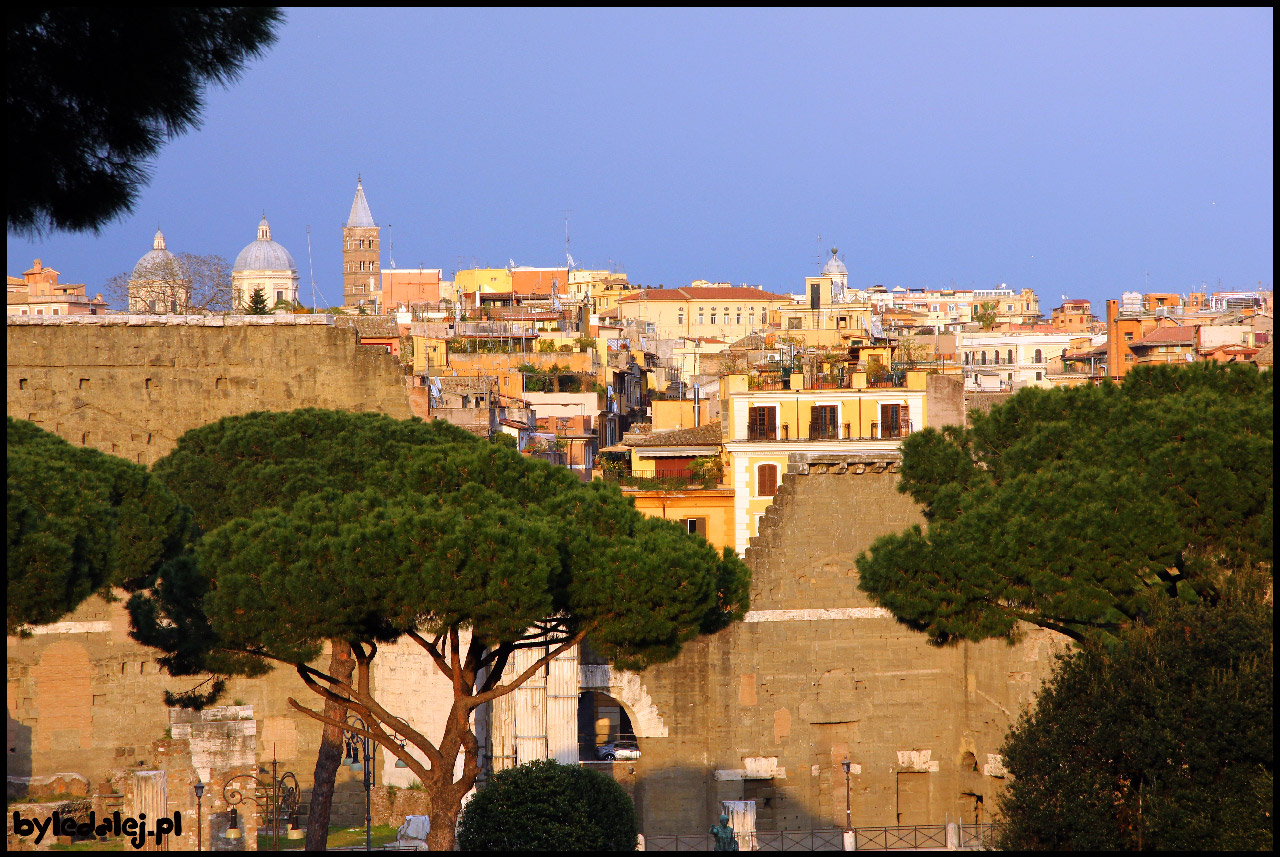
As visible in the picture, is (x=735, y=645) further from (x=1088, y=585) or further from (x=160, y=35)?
(x=160, y=35)

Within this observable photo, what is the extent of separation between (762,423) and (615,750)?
247 inches

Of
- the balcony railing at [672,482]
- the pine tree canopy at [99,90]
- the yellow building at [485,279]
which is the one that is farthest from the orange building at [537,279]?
the pine tree canopy at [99,90]

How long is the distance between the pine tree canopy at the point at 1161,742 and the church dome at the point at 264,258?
4172 inches

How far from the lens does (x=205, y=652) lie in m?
16.5

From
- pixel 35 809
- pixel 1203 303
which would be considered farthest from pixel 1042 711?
pixel 1203 303

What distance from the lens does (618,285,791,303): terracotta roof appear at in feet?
303

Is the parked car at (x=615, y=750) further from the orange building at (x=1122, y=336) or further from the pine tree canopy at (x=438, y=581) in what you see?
the orange building at (x=1122, y=336)

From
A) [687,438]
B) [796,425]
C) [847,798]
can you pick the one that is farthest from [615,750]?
[847,798]

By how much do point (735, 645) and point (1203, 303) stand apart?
5905cm

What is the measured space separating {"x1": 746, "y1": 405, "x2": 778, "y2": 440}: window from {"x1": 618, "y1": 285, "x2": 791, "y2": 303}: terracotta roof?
212 ft

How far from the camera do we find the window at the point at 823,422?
27719mm

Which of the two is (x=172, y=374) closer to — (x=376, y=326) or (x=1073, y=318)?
(x=376, y=326)

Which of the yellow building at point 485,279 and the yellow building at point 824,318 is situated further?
the yellow building at point 485,279

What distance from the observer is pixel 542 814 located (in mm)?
14586
